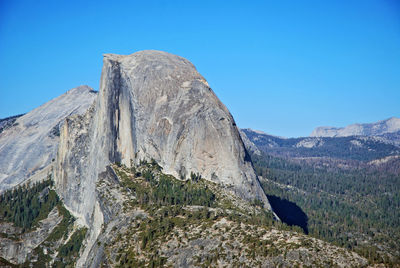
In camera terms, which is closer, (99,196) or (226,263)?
(226,263)

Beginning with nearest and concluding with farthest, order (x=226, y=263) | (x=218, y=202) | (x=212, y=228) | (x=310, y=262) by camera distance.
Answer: (x=310, y=262)
(x=226, y=263)
(x=212, y=228)
(x=218, y=202)

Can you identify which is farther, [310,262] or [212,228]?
[212,228]

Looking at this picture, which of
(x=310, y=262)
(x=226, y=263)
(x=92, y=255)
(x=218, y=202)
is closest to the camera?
(x=310, y=262)

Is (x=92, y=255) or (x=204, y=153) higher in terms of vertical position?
(x=204, y=153)

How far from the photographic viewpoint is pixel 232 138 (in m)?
198

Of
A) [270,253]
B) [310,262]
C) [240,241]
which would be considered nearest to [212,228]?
[240,241]

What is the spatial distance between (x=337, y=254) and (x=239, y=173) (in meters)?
74.0

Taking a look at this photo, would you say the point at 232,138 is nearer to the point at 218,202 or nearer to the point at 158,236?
the point at 218,202

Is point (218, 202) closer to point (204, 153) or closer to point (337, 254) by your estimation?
point (204, 153)

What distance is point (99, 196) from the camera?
18938cm

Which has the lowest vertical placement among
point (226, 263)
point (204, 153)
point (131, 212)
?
point (226, 263)

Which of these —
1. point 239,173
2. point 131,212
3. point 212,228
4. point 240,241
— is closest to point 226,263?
point 240,241

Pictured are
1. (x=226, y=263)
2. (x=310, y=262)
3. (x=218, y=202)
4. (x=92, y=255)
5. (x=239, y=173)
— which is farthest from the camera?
(x=239, y=173)

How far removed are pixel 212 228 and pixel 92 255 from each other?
4157 cm
